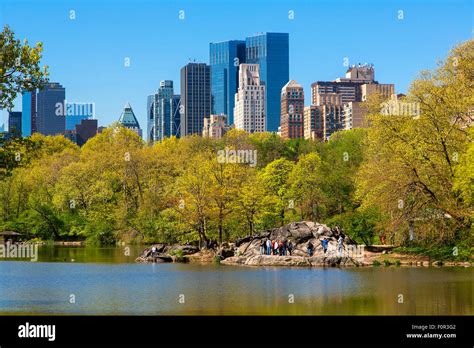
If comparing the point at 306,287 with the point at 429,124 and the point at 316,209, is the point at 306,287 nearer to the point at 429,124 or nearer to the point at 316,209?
the point at 429,124

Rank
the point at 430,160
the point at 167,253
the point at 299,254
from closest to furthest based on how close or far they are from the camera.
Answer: the point at 430,160 < the point at 299,254 < the point at 167,253

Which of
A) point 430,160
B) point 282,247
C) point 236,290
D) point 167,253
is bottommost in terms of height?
point 236,290

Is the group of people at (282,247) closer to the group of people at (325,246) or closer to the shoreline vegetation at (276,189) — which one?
the group of people at (325,246)

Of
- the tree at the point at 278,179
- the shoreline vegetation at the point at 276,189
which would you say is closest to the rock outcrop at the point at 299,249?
the shoreline vegetation at the point at 276,189

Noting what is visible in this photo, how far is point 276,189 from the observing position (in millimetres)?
76188

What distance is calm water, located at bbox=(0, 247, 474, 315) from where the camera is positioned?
28531 mm

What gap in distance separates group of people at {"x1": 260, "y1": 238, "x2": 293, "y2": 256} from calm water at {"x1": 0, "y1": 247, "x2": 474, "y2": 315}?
535cm

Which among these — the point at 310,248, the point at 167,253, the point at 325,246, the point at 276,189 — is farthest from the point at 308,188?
the point at 325,246

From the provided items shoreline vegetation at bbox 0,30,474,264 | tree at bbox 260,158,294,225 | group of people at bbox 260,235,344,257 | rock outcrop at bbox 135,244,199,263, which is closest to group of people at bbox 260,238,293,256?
group of people at bbox 260,235,344,257

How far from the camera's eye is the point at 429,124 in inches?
2031

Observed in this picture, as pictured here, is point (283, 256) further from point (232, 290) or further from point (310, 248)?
point (232, 290)

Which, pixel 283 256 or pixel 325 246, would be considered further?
pixel 325 246

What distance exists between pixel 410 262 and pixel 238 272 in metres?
11.3

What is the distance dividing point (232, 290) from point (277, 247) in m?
19.0
